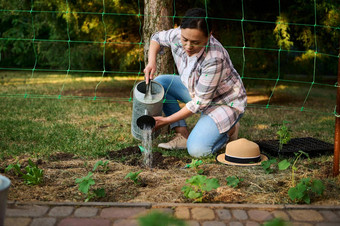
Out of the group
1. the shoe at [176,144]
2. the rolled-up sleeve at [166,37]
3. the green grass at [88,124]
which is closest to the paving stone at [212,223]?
the green grass at [88,124]

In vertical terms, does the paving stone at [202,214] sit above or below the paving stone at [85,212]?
below

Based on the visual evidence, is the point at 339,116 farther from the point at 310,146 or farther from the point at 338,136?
the point at 310,146

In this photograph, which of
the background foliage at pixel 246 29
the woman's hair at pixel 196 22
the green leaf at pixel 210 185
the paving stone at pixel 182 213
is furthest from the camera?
the background foliage at pixel 246 29

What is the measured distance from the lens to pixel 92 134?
4.00m

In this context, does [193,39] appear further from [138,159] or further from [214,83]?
[138,159]

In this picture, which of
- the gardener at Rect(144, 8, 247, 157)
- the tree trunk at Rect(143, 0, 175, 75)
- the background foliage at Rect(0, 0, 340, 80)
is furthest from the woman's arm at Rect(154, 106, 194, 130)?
the background foliage at Rect(0, 0, 340, 80)

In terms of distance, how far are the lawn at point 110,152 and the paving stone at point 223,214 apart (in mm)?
185

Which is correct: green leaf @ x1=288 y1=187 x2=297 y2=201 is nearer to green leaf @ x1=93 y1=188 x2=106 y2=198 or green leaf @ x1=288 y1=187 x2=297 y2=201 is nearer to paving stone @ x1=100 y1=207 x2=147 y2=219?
paving stone @ x1=100 y1=207 x2=147 y2=219

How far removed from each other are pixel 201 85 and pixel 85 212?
143 cm

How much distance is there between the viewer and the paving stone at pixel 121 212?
2.09 meters

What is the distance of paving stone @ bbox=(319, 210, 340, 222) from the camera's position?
2113mm

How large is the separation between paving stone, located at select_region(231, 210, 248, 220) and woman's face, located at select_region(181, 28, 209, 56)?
4.41 feet

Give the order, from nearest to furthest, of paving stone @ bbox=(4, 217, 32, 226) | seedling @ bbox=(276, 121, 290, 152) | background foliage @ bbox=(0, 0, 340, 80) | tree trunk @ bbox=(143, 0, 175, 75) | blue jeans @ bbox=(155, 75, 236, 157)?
paving stone @ bbox=(4, 217, 32, 226)
blue jeans @ bbox=(155, 75, 236, 157)
seedling @ bbox=(276, 121, 290, 152)
tree trunk @ bbox=(143, 0, 175, 75)
background foliage @ bbox=(0, 0, 340, 80)

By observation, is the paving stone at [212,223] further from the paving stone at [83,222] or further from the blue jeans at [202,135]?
the blue jeans at [202,135]
